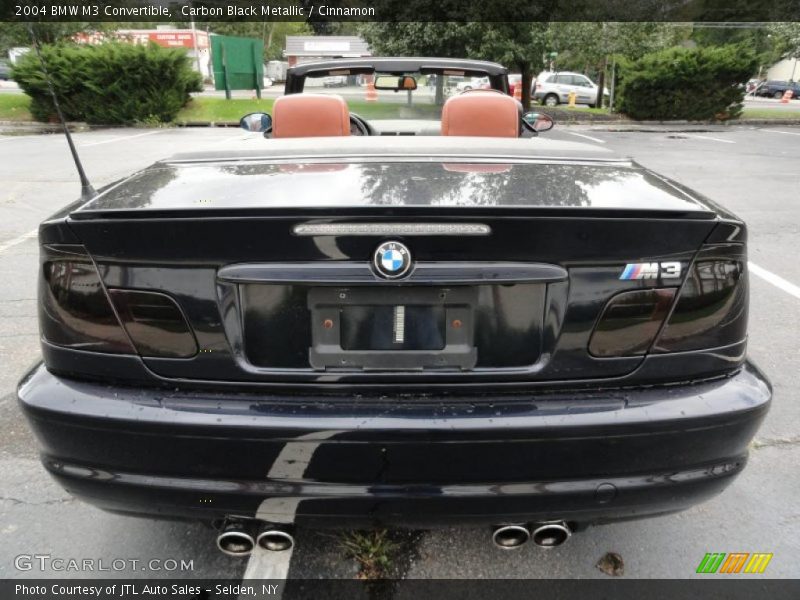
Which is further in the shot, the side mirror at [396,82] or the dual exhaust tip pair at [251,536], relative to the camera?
the side mirror at [396,82]

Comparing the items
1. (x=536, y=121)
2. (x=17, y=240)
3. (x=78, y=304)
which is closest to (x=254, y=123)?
(x=536, y=121)

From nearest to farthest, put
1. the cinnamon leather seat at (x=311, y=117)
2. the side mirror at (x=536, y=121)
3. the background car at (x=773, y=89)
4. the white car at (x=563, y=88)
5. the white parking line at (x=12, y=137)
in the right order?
the cinnamon leather seat at (x=311, y=117) < the side mirror at (x=536, y=121) < the white parking line at (x=12, y=137) < the white car at (x=563, y=88) < the background car at (x=773, y=89)

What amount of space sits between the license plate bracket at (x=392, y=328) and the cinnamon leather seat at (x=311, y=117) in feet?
6.79

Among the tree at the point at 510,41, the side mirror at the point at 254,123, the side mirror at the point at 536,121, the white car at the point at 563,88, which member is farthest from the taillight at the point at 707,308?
the white car at the point at 563,88

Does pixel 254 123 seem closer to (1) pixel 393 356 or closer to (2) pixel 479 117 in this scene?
(2) pixel 479 117

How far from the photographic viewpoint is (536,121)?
4.26 metres

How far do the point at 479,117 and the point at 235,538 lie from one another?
8.35 feet

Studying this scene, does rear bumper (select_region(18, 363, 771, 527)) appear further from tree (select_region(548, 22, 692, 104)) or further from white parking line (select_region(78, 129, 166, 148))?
tree (select_region(548, 22, 692, 104))

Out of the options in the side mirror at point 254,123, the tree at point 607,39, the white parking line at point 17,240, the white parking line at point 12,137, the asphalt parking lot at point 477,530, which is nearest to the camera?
the asphalt parking lot at point 477,530

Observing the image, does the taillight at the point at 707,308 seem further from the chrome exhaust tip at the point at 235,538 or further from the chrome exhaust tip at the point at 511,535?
the chrome exhaust tip at the point at 235,538

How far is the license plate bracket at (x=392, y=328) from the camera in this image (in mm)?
1623

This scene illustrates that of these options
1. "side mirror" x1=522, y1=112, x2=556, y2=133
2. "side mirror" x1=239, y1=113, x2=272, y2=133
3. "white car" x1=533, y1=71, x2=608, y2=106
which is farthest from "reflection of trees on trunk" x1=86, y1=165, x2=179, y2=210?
"white car" x1=533, y1=71, x2=608, y2=106

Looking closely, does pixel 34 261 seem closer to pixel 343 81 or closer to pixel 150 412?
pixel 343 81

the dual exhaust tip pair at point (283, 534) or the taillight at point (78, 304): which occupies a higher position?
the taillight at point (78, 304)
